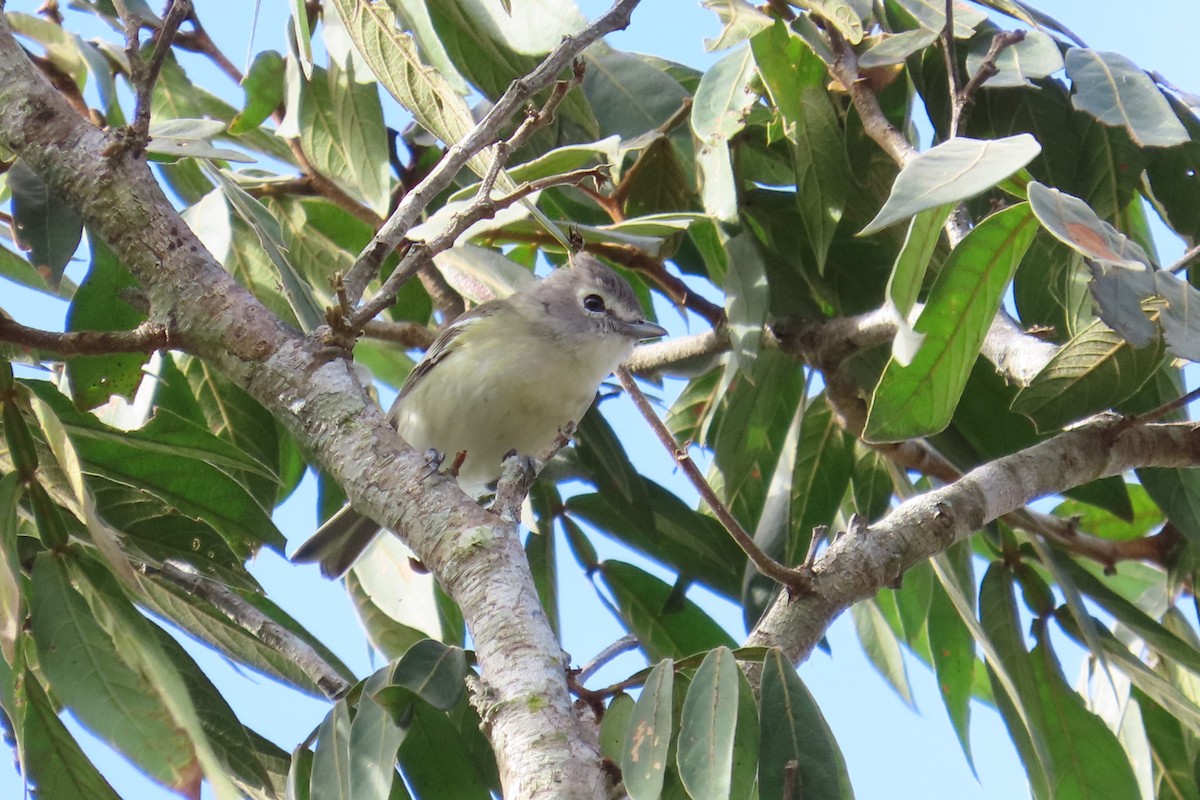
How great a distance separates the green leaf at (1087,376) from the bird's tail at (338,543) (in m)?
1.53

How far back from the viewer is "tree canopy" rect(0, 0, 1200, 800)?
5.28 feet

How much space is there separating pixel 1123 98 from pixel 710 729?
1.38m

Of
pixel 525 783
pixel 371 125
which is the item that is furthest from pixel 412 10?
pixel 525 783

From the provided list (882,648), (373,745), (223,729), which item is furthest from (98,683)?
(882,648)

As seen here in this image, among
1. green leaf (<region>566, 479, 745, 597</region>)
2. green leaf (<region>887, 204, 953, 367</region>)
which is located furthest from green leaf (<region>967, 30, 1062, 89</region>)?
green leaf (<region>566, 479, 745, 597</region>)

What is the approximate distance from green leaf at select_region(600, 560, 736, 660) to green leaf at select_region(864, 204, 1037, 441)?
3.46 feet

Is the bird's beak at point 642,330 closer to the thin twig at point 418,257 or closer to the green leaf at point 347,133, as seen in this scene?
the green leaf at point 347,133

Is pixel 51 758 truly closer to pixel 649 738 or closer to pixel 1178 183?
pixel 649 738

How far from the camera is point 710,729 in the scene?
147cm

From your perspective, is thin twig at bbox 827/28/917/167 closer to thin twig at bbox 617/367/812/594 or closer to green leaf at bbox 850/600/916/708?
thin twig at bbox 617/367/812/594

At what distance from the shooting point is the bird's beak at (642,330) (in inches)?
140

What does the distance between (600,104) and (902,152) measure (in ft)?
2.45

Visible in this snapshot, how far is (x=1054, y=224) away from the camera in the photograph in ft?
5.03

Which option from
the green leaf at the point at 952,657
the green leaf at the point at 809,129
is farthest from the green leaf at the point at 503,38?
the green leaf at the point at 952,657
